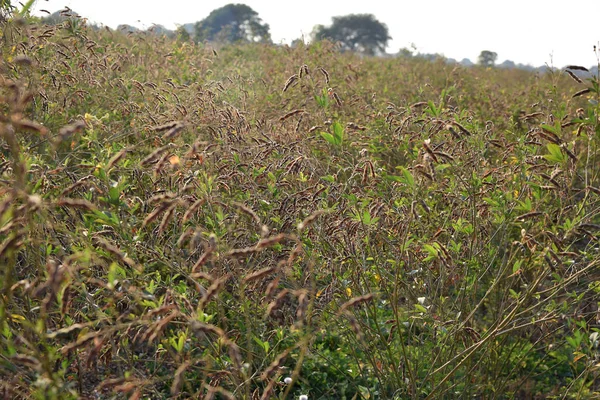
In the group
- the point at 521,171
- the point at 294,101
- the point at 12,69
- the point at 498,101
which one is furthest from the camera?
the point at 498,101

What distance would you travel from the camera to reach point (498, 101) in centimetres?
804

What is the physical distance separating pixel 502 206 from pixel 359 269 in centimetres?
70

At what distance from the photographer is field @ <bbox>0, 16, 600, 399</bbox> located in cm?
193

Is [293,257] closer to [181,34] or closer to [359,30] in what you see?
[181,34]

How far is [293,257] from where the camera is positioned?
1.67 m

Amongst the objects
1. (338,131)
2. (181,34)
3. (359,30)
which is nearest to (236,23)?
(359,30)

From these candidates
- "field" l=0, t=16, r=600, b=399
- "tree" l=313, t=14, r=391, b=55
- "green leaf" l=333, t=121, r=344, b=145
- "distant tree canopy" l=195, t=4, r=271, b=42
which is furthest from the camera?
"tree" l=313, t=14, r=391, b=55

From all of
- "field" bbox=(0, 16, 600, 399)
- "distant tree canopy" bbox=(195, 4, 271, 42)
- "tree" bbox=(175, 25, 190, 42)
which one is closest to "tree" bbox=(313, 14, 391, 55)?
"distant tree canopy" bbox=(195, 4, 271, 42)

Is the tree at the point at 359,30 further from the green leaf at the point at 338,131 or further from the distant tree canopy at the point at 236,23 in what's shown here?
the green leaf at the point at 338,131

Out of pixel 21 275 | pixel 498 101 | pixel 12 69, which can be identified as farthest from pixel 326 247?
pixel 498 101

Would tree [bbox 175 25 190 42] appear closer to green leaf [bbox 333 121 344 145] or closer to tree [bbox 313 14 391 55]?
green leaf [bbox 333 121 344 145]

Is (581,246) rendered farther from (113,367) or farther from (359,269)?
(113,367)

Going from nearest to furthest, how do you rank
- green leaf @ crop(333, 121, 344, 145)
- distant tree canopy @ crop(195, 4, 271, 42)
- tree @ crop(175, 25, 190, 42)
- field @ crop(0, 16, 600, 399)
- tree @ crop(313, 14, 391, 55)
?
field @ crop(0, 16, 600, 399)
green leaf @ crop(333, 121, 344, 145)
tree @ crop(175, 25, 190, 42)
distant tree canopy @ crop(195, 4, 271, 42)
tree @ crop(313, 14, 391, 55)

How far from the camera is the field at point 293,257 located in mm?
1935
